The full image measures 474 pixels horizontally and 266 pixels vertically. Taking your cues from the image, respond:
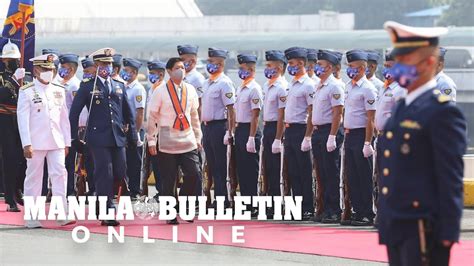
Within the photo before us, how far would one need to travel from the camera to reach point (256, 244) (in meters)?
12.3

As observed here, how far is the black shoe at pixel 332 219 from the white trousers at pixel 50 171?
8.67ft

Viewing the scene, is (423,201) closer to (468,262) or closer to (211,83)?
(468,262)

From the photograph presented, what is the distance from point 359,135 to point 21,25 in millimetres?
3993

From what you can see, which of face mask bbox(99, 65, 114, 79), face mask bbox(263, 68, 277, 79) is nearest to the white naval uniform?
face mask bbox(99, 65, 114, 79)

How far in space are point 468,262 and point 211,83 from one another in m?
5.14

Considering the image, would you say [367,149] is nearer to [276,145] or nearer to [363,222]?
[363,222]

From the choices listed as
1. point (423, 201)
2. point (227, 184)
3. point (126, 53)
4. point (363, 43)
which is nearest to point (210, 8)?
point (126, 53)

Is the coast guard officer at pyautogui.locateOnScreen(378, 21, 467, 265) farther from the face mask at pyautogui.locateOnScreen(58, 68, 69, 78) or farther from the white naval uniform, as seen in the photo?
the face mask at pyautogui.locateOnScreen(58, 68, 69, 78)

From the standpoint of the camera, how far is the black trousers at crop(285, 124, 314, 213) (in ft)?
47.7

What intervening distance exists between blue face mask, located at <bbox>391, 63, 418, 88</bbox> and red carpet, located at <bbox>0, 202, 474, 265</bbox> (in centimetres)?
441

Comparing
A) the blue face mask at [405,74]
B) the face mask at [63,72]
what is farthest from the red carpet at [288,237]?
the blue face mask at [405,74]

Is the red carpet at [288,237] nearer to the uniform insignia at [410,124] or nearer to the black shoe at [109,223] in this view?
the black shoe at [109,223]

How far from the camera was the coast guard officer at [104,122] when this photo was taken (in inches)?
539

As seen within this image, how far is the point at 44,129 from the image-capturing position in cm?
1338
